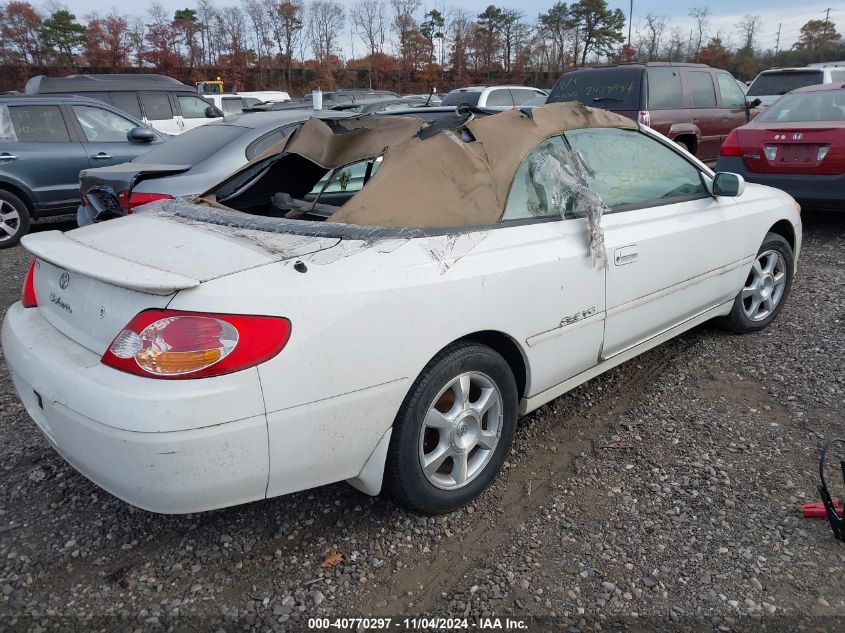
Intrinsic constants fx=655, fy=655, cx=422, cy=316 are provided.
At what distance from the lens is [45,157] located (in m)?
7.99

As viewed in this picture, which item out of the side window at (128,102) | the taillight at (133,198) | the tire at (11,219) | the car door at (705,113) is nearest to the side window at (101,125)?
the tire at (11,219)

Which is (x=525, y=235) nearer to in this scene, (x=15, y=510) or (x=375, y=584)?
(x=375, y=584)

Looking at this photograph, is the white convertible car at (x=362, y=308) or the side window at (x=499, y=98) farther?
the side window at (x=499, y=98)

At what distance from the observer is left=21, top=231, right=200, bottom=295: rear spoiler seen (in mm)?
2029

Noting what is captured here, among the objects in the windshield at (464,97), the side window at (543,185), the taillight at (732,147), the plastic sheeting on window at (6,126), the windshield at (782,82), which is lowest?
the taillight at (732,147)

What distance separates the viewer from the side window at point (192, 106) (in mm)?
12734

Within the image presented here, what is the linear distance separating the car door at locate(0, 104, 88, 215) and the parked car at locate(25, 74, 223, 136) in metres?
3.67

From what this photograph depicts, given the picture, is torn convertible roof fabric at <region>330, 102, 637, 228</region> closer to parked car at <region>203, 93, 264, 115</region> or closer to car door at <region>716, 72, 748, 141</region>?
car door at <region>716, 72, 748, 141</region>

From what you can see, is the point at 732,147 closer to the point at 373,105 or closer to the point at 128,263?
the point at 373,105

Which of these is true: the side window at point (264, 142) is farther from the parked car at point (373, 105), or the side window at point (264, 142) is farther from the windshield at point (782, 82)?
the windshield at point (782, 82)

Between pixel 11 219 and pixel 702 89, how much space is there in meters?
9.83

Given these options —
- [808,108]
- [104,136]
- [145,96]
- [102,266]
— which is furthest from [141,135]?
[808,108]

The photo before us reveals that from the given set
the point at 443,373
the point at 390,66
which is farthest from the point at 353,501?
the point at 390,66

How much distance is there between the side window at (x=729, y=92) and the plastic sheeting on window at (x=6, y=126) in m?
10.2
